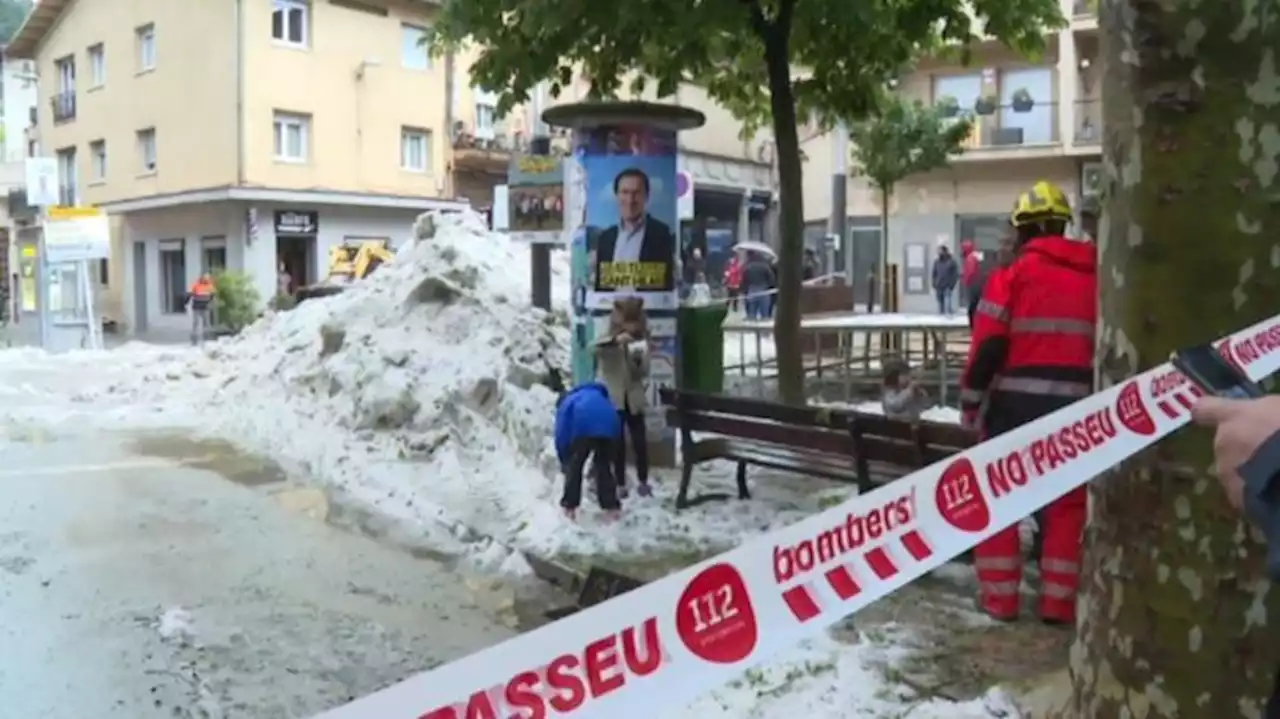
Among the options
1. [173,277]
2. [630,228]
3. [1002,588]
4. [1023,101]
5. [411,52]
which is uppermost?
[411,52]

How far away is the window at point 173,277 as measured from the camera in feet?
122

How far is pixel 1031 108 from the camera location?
113 ft

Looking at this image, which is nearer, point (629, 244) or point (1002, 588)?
point (1002, 588)

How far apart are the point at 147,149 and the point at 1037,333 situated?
3577 cm

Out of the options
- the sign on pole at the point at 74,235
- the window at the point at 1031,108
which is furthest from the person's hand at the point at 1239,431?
the window at the point at 1031,108

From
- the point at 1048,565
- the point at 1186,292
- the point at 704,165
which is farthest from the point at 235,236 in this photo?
the point at 1186,292

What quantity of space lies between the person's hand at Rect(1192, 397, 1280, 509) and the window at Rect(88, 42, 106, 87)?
136ft

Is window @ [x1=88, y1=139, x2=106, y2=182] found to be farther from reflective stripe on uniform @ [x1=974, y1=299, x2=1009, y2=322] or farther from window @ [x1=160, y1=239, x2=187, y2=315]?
reflective stripe on uniform @ [x1=974, y1=299, x2=1009, y2=322]

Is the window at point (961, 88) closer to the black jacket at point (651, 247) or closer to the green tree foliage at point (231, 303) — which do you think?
the green tree foliage at point (231, 303)

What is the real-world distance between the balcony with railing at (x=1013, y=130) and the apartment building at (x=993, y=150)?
0.09ft

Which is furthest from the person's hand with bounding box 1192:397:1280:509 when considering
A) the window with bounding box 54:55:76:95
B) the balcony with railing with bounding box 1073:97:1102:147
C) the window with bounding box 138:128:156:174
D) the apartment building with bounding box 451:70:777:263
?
the window with bounding box 54:55:76:95

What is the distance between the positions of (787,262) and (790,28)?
1855 millimetres

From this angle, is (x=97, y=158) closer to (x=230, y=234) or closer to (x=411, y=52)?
(x=230, y=234)

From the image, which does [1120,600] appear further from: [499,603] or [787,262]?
[787,262]
